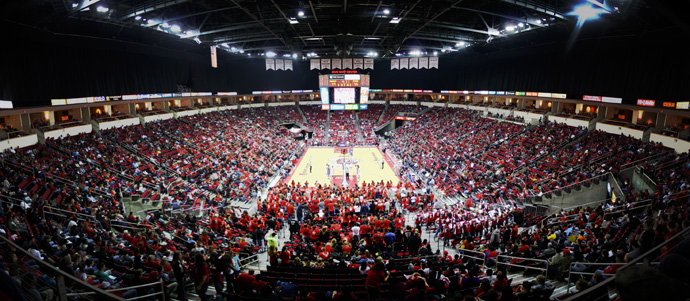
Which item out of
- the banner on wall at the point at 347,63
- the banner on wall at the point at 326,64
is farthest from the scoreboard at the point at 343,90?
the banner on wall at the point at 326,64

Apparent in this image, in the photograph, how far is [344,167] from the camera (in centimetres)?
3159

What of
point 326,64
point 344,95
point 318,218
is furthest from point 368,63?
point 318,218

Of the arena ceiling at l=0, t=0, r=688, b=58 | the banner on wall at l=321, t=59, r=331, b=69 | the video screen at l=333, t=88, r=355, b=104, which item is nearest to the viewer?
the arena ceiling at l=0, t=0, r=688, b=58

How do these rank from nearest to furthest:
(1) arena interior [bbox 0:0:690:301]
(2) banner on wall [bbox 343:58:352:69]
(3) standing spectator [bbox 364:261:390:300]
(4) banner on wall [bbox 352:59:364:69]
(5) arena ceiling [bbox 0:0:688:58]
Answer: (3) standing spectator [bbox 364:261:390:300]
(1) arena interior [bbox 0:0:690:301]
(5) arena ceiling [bbox 0:0:688:58]
(4) banner on wall [bbox 352:59:364:69]
(2) banner on wall [bbox 343:58:352:69]

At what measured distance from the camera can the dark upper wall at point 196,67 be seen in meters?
20.9

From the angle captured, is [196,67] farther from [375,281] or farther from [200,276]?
[375,281]

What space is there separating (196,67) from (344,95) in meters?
18.2

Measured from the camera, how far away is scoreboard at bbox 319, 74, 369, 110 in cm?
4178

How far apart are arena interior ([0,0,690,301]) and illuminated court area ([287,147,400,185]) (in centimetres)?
34

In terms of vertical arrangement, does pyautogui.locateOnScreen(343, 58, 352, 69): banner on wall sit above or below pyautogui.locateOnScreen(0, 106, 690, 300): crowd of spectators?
above

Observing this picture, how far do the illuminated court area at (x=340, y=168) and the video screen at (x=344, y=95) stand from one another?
Answer: 22.2ft

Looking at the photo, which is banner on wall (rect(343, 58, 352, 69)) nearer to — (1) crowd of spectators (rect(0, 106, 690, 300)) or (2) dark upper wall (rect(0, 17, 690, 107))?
(2) dark upper wall (rect(0, 17, 690, 107))

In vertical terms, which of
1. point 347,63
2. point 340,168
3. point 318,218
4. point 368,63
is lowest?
point 340,168

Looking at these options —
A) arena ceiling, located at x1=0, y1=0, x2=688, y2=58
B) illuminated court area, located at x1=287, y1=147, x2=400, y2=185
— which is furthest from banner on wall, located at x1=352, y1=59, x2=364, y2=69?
illuminated court area, located at x1=287, y1=147, x2=400, y2=185
